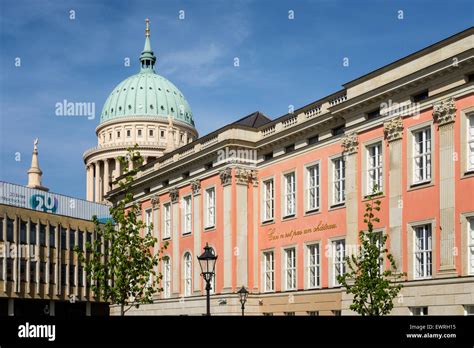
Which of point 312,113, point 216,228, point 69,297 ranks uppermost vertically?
point 312,113

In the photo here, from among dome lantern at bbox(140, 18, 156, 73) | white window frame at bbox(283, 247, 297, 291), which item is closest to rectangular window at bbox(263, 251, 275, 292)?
white window frame at bbox(283, 247, 297, 291)

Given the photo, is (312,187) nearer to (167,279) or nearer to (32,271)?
(167,279)

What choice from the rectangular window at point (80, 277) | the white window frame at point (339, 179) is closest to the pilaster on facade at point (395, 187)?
the white window frame at point (339, 179)

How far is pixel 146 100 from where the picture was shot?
148250 mm

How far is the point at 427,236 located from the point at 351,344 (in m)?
28.1

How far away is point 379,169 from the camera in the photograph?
46125mm

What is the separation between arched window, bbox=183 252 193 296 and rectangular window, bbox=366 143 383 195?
20.4m

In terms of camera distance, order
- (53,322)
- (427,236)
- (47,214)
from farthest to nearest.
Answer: (47,214) → (427,236) → (53,322)

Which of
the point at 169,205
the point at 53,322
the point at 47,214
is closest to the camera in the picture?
the point at 53,322

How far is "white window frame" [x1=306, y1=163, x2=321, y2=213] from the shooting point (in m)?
52.0

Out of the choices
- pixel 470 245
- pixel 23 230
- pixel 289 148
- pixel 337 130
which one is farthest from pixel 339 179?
pixel 23 230

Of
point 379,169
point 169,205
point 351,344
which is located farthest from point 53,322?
point 169,205

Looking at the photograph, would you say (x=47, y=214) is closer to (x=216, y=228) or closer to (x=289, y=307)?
(x=216, y=228)

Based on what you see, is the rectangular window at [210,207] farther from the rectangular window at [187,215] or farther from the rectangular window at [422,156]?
the rectangular window at [422,156]
